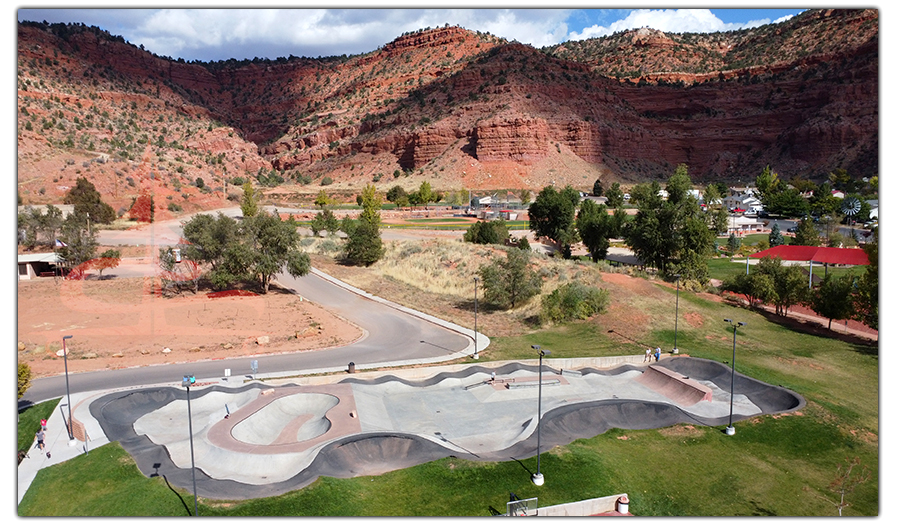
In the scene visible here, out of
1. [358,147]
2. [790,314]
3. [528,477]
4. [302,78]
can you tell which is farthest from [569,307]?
[302,78]

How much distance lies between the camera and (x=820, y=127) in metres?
103

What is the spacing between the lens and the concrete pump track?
50.4 ft

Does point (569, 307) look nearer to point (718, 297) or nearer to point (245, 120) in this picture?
point (718, 297)

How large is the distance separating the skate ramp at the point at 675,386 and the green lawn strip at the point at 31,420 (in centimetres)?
2281

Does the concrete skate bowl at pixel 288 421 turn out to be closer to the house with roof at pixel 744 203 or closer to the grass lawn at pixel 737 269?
the grass lawn at pixel 737 269

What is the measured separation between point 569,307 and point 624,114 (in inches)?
3693

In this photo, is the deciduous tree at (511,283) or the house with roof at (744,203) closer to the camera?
the deciduous tree at (511,283)

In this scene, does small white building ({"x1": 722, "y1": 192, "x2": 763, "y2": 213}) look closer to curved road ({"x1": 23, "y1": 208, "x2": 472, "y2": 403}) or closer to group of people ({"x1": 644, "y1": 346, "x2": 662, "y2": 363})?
group of people ({"x1": 644, "y1": 346, "x2": 662, "y2": 363})

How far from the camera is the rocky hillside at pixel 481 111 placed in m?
92.2

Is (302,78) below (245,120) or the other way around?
the other way around

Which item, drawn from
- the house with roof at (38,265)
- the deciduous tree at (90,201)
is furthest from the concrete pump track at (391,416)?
the deciduous tree at (90,201)

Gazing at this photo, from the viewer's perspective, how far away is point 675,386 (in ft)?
73.3

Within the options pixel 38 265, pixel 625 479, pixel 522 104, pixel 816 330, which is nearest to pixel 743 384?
pixel 625 479

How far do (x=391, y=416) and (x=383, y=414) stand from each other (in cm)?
30
